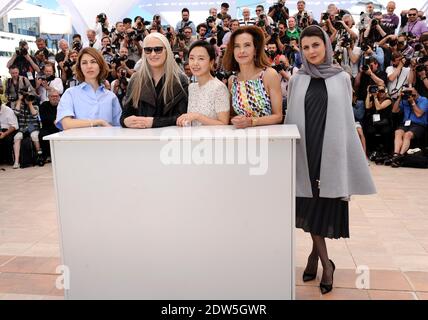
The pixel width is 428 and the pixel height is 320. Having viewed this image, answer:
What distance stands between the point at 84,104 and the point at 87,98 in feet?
0.14

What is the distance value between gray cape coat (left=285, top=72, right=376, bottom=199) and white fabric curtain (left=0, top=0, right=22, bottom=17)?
35.2 feet

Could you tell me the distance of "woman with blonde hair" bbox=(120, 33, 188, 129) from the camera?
2.53 metres

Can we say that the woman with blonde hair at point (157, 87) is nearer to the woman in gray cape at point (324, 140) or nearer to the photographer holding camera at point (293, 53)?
the woman in gray cape at point (324, 140)

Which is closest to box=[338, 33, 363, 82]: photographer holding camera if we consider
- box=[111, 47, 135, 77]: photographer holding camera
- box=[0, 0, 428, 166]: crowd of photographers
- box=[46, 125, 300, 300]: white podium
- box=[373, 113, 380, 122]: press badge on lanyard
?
box=[0, 0, 428, 166]: crowd of photographers

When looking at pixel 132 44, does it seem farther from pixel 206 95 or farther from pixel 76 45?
pixel 206 95

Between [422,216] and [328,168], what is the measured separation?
2.22 m

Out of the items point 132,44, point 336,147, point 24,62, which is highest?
point 132,44

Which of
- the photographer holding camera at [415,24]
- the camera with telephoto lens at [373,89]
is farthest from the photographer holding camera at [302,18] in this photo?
the camera with telephoto lens at [373,89]

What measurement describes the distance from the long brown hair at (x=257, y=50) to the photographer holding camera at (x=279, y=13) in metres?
6.95

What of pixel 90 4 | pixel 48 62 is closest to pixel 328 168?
pixel 48 62

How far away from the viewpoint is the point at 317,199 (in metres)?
2.51

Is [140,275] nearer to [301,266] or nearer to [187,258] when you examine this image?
[187,258]

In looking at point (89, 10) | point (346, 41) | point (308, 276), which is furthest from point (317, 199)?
point (89, 10)

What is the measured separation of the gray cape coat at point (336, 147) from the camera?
92.6 inches
